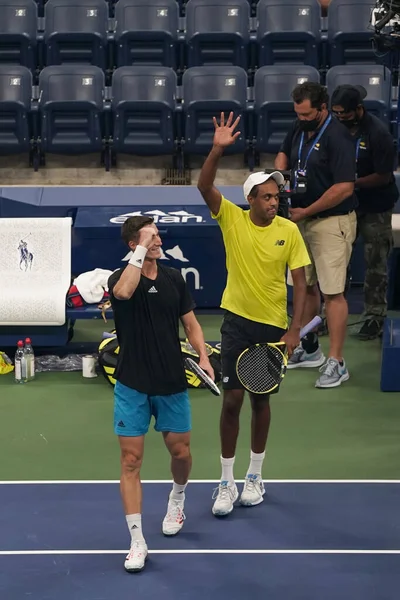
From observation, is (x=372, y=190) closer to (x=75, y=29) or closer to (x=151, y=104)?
(x=151, y=104)

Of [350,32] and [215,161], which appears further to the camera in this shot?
[350,32]

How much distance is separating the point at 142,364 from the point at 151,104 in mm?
7519

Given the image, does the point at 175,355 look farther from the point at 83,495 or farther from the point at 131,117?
the point at 131,117

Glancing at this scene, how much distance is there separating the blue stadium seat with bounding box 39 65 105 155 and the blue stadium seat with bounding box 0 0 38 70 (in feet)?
2.61

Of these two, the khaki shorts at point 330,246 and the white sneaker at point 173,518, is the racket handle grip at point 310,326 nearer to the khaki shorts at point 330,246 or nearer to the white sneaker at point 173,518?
the khaki shorts at point 330,246

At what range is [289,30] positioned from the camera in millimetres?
12727

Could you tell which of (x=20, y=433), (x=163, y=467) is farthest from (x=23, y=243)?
(x=163, y=467)

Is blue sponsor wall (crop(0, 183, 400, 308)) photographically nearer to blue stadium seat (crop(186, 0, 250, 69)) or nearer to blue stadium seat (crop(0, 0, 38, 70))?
blue stadium seat (crop(186, 0, 250, 69))

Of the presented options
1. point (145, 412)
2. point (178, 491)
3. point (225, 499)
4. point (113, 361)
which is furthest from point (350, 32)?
point (145, 412)

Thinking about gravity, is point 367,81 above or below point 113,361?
above

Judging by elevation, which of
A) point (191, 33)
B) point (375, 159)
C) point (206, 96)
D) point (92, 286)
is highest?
point (191, 33)

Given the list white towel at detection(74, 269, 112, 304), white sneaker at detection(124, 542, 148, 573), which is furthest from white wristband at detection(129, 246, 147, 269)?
white towel at detection(74, 269, 112, 304)

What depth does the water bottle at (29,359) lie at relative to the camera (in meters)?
8.41

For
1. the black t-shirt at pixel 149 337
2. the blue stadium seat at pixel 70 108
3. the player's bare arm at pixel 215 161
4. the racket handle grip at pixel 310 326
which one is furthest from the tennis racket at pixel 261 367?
the blue stadium seat at pixel 70 108
